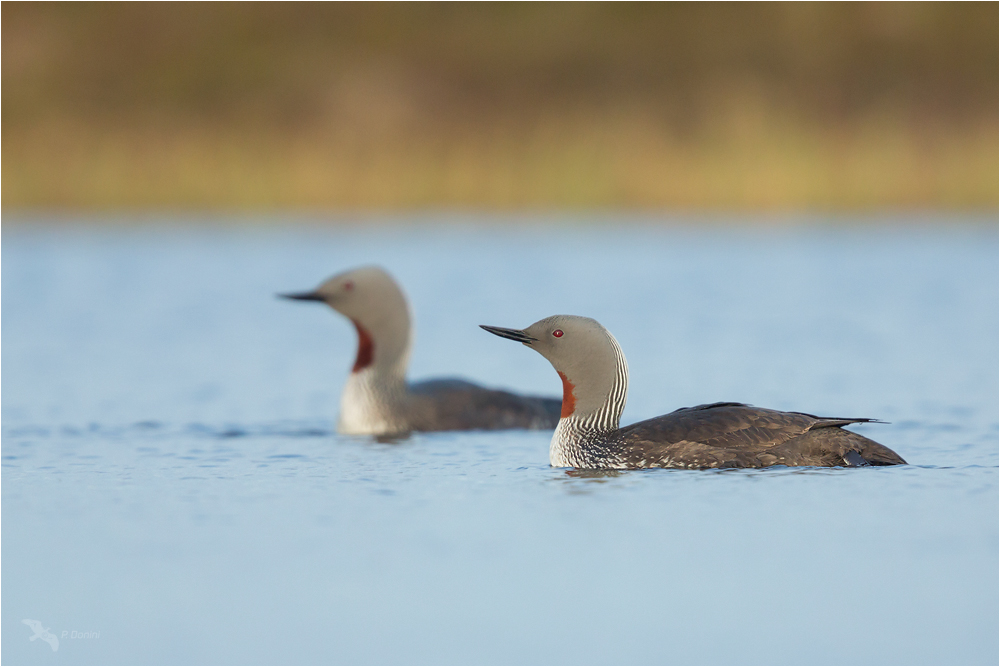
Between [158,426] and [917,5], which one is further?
[917,5]

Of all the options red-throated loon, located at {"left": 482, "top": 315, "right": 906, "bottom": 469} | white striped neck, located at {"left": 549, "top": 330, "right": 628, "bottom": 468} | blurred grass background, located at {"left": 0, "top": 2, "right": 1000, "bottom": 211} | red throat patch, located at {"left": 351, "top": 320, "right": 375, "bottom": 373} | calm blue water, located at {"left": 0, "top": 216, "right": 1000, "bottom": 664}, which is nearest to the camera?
calm blue water, located at {"left": 0, "top": 216, "right": 1000, "bottom": 664}

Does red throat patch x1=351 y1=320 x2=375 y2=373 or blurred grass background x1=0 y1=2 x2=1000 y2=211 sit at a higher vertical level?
blurred grass background x1=0 y1=2 x2=1000 y2=211

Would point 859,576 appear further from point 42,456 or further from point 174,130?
point 174,130

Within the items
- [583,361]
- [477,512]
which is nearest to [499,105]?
[583,361]

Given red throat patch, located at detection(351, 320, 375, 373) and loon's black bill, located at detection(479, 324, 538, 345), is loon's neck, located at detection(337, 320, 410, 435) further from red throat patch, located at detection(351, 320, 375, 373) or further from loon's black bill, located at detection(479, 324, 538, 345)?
loon's black bill, located at detection(479, 324, 538, 345)

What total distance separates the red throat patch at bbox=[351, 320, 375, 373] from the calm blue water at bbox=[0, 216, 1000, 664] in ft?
1.12

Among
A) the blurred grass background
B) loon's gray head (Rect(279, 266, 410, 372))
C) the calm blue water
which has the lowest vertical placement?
the calm blue water

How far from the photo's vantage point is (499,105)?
22.4 metres

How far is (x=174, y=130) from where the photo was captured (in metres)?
20.2

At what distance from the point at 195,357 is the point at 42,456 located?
12.0 ft

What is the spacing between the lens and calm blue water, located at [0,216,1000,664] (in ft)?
12.6

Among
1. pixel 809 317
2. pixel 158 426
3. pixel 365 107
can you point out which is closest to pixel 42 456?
pixel 158 426

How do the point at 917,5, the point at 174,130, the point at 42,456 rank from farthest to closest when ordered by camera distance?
the point at 917,5
the point at 174,130
the point at 42,456

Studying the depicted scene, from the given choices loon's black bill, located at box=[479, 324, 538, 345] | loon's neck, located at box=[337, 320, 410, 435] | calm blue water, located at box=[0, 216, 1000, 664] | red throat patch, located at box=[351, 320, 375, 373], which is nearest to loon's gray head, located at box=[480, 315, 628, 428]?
loon's black bill, located at box=[479, 324, 538, 345]
